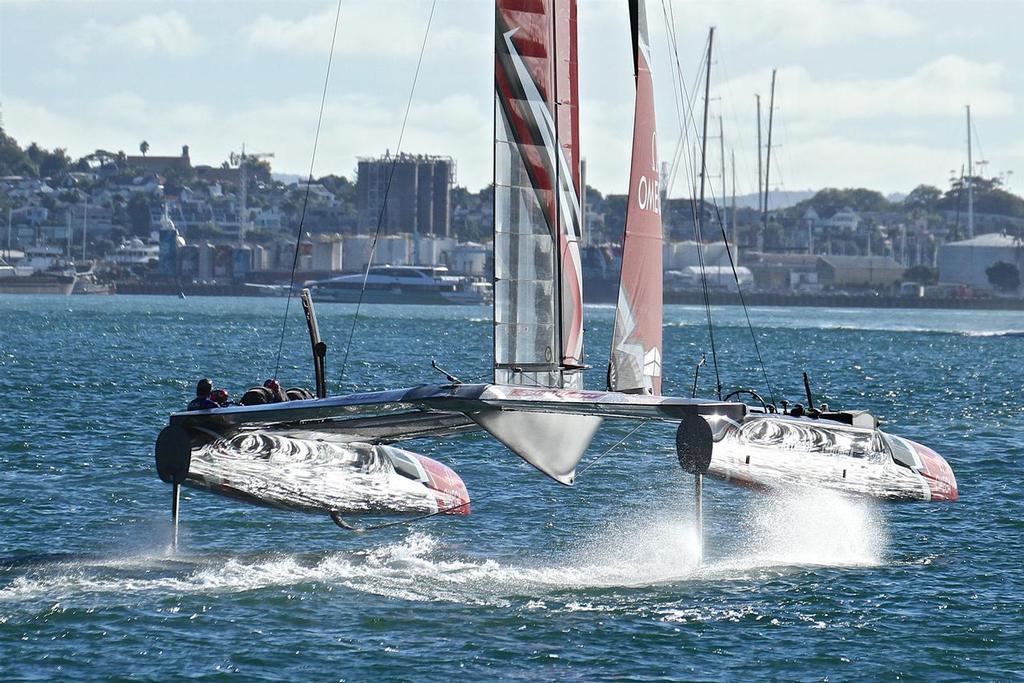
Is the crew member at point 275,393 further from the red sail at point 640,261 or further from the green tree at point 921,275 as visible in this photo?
the green tree at point 921,275

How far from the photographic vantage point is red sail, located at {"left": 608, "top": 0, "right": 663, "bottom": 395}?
1759 cm

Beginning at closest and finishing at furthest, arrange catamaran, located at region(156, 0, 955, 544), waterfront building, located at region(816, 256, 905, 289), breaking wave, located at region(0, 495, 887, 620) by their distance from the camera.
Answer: breaking wave, located at region(0, 495, 887, 620)
catamaran, located at region(156, 0, 955, 544)
waterfront building, located at region(816, 256, 905, 289)

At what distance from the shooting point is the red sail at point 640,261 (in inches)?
693

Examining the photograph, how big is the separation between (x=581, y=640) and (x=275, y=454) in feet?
14.9

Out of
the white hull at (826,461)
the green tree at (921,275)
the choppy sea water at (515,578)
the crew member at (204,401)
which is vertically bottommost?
the choppy sea water at (515,578)

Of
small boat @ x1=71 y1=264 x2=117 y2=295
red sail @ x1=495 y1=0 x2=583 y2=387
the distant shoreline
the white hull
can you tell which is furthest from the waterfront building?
red sail @ x1=495 y1=0 x2=583 y2=387

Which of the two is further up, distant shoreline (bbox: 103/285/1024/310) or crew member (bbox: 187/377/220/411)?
crew member (bbox: 187/377/220/411)

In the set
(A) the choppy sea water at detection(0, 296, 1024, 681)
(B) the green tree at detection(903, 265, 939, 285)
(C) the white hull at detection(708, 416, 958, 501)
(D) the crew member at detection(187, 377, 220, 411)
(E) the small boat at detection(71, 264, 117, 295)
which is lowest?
(A) the choppy sea water at detection(0, 296, 1024, 681)

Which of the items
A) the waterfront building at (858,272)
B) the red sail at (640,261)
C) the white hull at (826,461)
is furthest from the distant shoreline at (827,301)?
the red sail at (640,261)

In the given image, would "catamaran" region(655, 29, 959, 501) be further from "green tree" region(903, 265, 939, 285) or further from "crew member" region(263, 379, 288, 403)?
"green tree" region(903, 265, 939, 285)

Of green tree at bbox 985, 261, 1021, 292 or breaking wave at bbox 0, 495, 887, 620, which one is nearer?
breaking wave at bbox 0, 495, 887, 620

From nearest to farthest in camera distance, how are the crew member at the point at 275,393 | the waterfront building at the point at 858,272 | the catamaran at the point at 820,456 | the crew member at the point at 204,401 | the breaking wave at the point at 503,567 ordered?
the breaking wave at the point at 503,567 < the crew member at the point at 204,401 < the crew member at the point at 275,393 < the catamaran at the point at 820,456 < the waterfront building at the point at 858,272

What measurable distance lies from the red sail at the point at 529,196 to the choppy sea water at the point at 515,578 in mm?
2187

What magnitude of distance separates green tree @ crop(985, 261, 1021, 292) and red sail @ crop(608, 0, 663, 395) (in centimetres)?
17180
